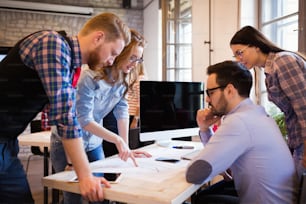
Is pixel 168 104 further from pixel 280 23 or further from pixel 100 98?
pixel 280 23

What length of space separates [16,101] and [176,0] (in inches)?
150

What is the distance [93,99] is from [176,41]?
3.12m

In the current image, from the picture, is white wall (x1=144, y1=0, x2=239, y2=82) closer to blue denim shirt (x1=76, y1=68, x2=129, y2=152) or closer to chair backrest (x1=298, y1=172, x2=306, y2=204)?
blue denim shirt (x1=76, y1=68, x2=129, y2=152)

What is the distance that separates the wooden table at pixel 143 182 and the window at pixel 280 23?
5.46 ft

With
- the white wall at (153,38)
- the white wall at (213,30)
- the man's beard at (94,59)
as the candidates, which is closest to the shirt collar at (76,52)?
the man's beard at (94,59)

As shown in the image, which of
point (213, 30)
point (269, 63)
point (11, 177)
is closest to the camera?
point (11, 177)

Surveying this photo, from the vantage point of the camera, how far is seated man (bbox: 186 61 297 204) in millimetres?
1242

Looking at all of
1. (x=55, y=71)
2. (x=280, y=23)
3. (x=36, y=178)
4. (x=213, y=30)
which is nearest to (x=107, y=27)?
(x=55, y=71)

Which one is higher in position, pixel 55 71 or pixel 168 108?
pixel 55 71

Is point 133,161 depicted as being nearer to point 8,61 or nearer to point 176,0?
point 8,61

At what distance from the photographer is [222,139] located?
1.25 m

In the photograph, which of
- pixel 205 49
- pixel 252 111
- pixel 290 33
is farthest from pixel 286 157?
pixel 205 49

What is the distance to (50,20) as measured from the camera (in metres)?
5.39

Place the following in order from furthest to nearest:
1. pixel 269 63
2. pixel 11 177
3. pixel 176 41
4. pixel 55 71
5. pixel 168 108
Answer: pixel 176 41 → pixel 168 108 → pixel 269 63 → pixel 11 177 → pixel 55 71
